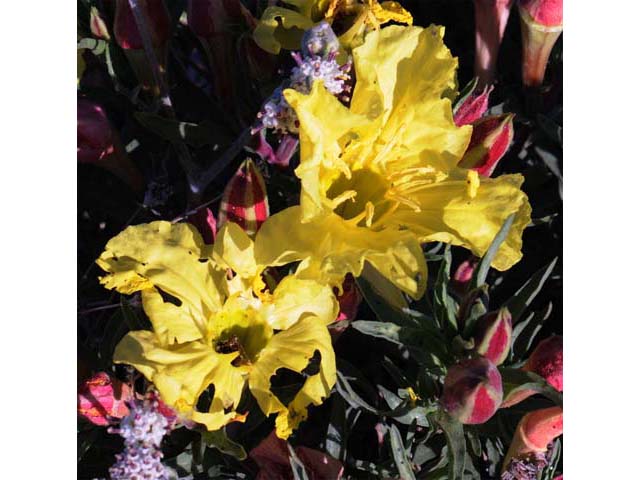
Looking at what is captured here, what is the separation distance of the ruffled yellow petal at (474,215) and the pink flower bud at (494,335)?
0.11 meters

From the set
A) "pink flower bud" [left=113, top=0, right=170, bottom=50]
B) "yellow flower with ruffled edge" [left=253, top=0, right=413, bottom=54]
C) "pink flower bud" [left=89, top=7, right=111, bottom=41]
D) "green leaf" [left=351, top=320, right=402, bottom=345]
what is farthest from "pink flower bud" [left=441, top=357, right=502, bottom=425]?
"pink flower bud" [left=89, top=7, right=111, bottom=41]

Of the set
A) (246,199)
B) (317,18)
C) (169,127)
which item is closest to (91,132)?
(169,127)

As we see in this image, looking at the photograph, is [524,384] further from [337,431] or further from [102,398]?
[102,398]

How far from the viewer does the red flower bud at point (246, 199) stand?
1.31 meters

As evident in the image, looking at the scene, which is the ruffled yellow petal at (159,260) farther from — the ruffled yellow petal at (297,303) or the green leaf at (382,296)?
the green leaf at (382,296)

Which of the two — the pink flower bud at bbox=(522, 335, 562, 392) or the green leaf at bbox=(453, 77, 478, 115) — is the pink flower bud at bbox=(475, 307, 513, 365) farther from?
the green leaf at bbox=(453, 77, 478, 115)

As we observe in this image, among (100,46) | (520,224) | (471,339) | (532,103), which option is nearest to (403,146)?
(520,224)

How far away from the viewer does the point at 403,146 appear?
133 centimetres

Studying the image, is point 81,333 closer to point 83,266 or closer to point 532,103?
point 83,266

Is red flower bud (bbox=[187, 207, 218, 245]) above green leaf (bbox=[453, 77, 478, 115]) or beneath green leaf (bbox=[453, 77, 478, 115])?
beneath

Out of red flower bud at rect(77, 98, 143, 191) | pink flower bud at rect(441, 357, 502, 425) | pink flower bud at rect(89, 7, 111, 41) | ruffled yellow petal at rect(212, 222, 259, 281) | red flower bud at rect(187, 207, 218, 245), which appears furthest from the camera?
pink flower bud at rect(89, 7, 111, 41)

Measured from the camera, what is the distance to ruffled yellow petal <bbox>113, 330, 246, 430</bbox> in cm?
120

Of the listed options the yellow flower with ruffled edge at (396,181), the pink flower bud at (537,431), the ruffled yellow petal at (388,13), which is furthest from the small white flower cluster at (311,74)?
the pink flower bud at (537,431)

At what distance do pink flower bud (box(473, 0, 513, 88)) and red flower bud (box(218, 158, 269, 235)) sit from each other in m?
0.64
